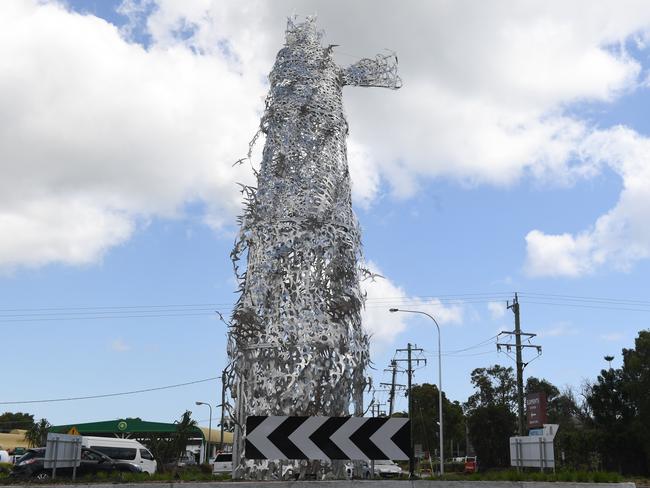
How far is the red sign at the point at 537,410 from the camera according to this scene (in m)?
25.2

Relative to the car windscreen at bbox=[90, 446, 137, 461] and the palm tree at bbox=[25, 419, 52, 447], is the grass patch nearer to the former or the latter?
the car windscreen at bbox=[90, 446, 137, 461]

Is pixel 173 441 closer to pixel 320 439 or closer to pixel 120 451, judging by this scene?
pixel 120 451

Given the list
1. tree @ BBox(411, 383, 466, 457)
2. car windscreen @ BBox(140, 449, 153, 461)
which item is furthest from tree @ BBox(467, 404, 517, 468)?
car windscreen @ BBox(140, 449, 153, 461)

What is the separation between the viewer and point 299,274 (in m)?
12.4

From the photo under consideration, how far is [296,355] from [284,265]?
179 cm

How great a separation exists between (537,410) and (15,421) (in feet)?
301

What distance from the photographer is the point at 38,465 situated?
18.6 m

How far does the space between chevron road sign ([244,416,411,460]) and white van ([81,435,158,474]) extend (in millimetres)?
19041

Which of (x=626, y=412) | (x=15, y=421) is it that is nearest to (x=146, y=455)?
(x=626, y=412)

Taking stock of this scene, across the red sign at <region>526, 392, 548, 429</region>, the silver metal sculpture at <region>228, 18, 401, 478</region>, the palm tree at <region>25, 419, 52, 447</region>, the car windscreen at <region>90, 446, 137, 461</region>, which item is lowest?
the palm tree at <region>25, 419, 52, 447</region>

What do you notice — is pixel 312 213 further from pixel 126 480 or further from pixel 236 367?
pixel 126 480

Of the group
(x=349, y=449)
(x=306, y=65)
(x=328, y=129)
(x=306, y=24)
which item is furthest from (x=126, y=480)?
(x=306, y=24)

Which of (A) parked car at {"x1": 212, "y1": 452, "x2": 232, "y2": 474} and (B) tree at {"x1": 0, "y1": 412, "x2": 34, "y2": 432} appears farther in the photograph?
(B) tree at {"x1": 0, "y1": 412, "x2": 34, "y2": 432}

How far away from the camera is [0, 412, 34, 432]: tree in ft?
315
